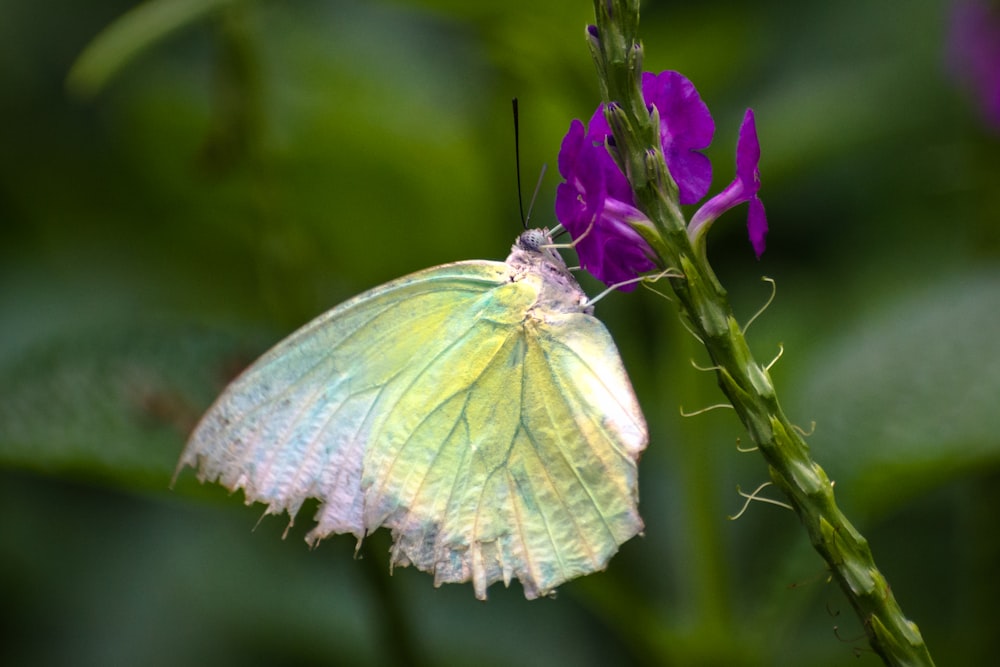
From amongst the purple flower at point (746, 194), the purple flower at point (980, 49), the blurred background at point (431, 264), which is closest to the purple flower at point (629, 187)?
the purple flower at point (746, 194)

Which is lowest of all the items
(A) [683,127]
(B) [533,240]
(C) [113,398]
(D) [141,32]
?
(A) [683,127]

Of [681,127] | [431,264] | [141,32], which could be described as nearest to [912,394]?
[681,127]

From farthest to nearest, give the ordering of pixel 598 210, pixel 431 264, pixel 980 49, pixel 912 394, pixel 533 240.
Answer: pixel 980 49 < pixel 431 264 < pixel 912 394 < pixel 533 240 < pixel 598 210

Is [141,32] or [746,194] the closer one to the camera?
[746,194]

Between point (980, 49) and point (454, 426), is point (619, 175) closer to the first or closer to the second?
point (454, 426)

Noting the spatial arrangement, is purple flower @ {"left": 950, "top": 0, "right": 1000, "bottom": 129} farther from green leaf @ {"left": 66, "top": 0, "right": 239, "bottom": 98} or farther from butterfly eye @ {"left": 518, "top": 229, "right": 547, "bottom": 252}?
green leaf @ {"left": 66, "top": 0, "right": 239, "bottom": 98}

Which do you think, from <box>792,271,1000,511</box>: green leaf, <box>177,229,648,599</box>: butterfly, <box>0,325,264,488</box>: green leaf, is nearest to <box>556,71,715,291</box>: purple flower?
<box>177,229,648,599</box>: butterfly

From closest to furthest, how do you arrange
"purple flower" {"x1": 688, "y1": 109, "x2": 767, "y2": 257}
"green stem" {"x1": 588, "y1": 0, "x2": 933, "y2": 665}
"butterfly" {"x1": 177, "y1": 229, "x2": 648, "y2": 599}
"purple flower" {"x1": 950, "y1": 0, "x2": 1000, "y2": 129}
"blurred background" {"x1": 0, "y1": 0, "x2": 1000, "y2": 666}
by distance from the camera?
"green stem" {"x1": 588, "y1": 0, "x2": 933, "y2": 665}, "purple flower" {"x1": 688, "y1": 109, "x2": 767, "y2": 257}, "butterfly" {"x1": 177, "y1": 229, "x2": 648, "y2": 599}, "blurred background" {"x1": 0, "y1": 0, "x2": 1000, "y2": 666}, "purple flower" {"x1": 950, "y1": 0, "x2": 1000, "y2": 129}

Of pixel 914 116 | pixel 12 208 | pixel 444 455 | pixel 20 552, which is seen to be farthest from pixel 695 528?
pixel 12 208
